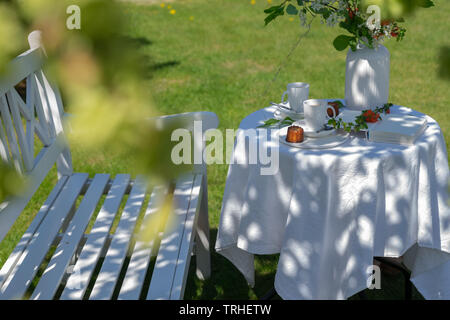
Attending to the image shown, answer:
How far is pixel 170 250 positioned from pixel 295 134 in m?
0.74

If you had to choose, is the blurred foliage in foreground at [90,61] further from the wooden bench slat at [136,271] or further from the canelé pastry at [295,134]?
the canelé pastry at [295,134]

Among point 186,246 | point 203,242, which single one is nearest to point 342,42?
point 186,246

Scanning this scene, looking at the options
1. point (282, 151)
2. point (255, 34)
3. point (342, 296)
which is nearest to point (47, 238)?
point (282, 151)

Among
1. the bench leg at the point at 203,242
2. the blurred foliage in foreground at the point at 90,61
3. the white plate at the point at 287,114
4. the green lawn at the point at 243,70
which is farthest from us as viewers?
the green lawn at the point at 243,70

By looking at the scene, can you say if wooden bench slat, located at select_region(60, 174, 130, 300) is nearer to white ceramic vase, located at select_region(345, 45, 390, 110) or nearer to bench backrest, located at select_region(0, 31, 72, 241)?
bench backrest, located at select_region(0, 31, 72, 241)

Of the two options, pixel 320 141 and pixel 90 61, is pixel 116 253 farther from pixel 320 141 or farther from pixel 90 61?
pixel 90 61

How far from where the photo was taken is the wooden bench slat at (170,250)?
1.88 meters

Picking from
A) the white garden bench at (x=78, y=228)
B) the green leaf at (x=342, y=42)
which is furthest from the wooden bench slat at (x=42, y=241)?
the green leaf at (x=342, y=42)

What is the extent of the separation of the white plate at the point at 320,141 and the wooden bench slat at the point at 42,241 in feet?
3.63

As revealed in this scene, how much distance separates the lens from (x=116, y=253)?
6.83ft

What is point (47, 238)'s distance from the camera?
2158mm

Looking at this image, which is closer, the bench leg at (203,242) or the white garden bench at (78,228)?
the white garden bench at (78,228)

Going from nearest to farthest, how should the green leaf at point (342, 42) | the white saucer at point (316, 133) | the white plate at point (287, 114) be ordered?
the white saucer at point (316, 133)
the green leaf at point (342, 42)
the white plate at point (287, 114)
